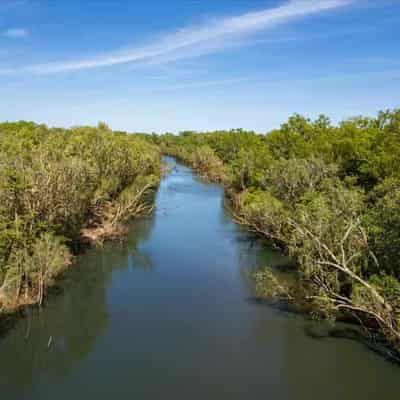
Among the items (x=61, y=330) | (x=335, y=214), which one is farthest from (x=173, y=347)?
(x=335, y=214)

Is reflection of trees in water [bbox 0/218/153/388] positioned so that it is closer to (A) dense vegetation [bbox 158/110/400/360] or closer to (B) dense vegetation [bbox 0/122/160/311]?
(B) dense vegetation [bbox 0/122/160/311]

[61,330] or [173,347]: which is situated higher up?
[173,347]

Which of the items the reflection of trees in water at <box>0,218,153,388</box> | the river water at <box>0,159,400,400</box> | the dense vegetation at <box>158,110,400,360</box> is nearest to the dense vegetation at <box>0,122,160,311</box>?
the reflection of trees in water at <box>0,218,153,388</box>

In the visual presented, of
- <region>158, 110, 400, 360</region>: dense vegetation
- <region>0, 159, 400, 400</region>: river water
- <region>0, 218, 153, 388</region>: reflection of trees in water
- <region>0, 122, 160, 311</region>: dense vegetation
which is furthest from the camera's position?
<region>0, 122, 160, 311</region>: dense vegetation

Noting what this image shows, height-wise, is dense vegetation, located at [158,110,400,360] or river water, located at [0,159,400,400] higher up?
dense vegetation, located at [158,110,400,360]

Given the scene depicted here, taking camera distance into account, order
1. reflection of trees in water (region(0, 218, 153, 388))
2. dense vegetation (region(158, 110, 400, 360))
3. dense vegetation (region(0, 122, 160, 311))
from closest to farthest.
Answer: reflection of trees in water (region(0, 218, 153, 388)) → dense vegetation (region(158, 110, 400, 360)) → dense vegetation (region(0, 122, 160, 311))

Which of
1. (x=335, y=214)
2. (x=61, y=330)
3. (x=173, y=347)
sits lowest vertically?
(x=61, y=330)

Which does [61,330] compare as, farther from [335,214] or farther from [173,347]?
[335,214]
